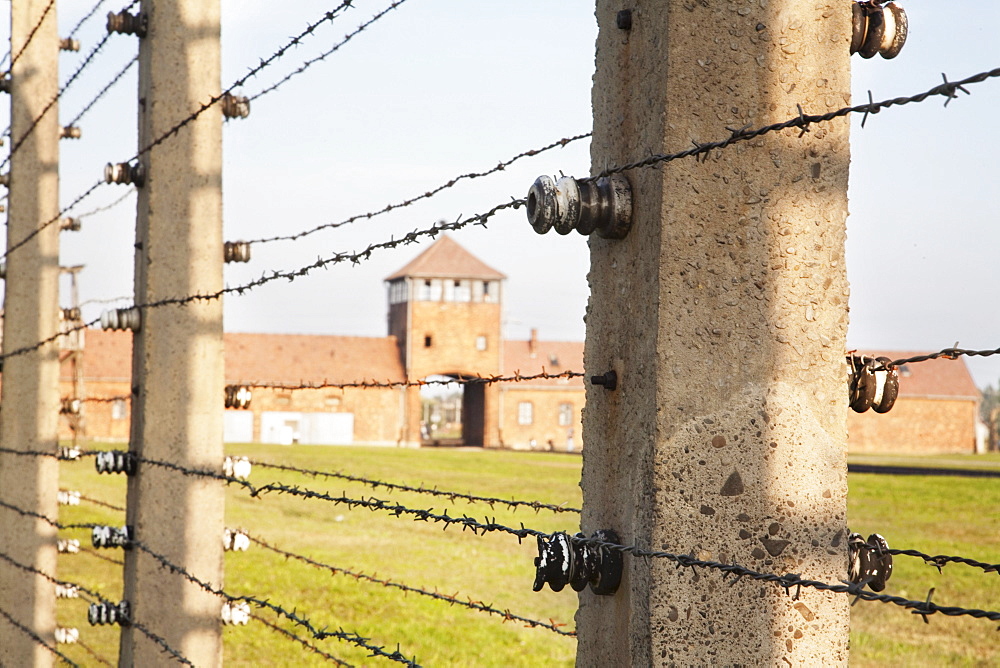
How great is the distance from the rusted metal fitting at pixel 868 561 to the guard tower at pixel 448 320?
133 feet

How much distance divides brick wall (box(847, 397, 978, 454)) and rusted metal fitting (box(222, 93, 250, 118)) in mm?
46274

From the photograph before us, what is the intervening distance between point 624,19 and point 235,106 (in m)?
2.04

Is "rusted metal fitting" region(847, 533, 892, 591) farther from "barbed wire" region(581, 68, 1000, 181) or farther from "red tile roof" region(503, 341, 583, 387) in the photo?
"red tile roof" region(503, 341, 583, 387)

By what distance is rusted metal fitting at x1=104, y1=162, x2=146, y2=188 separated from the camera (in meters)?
3.42

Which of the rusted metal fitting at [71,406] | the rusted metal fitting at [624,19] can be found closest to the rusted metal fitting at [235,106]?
the rusted metal fitting at [624,19]

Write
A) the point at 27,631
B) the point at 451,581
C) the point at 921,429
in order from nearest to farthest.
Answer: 1. the point at 27,631
2. the point at 451,581
3. the point at 921,429

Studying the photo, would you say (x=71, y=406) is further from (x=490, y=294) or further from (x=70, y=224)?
(x=490, y=294)

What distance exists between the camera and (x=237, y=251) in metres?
3.46

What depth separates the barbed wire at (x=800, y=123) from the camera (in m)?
1.20

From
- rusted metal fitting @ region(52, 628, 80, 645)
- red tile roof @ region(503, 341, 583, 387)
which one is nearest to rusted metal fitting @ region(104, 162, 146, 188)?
rusted metal fitting @ region(52, 628, 80, 645)

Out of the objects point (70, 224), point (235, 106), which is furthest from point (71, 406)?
point (235, 106)

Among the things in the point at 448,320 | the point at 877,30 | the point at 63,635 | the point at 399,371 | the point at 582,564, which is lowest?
the point at 63,635

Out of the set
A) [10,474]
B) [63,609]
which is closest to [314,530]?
[63,609]

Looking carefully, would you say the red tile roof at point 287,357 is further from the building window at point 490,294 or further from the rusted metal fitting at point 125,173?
the rusted metal fitting at point 125,173
